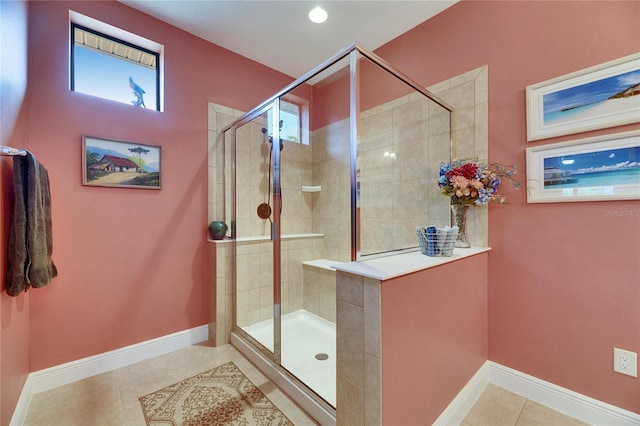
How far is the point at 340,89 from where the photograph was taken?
2.69 metres

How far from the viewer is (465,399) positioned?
1537 millimetres

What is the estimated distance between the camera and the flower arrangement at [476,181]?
1684 mm

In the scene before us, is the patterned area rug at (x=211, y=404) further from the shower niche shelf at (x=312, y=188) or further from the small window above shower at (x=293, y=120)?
the small window above shower at (x=293, y=120)

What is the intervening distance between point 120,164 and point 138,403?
165 cm

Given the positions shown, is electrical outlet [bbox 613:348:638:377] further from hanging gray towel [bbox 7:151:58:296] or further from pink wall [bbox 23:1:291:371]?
hanging gray towel [bbox 7:151:58:296]

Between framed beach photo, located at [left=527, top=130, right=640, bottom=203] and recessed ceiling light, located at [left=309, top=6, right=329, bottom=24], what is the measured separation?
6.10 ft

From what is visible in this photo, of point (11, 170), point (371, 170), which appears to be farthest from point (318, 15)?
point (11, 170)

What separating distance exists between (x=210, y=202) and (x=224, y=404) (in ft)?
5.24

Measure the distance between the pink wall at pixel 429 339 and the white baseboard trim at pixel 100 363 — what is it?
1.91m

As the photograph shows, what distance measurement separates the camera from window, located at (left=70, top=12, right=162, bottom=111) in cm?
193

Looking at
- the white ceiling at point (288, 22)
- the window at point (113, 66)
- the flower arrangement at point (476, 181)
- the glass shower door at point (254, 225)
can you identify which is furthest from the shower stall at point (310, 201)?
the window at point (113, 66)

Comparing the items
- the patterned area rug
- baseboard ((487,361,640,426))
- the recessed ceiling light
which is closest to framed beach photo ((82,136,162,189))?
the patterned area rug

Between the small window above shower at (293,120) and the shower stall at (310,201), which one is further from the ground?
the small window above shower at (293,120)

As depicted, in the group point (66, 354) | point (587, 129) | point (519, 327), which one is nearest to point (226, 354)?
point (66, 354)
